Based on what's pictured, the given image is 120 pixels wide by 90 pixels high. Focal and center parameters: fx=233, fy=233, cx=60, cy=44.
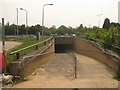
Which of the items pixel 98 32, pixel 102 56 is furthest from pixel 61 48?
pixel 102 56

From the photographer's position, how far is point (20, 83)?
Answer: 765 centimetres

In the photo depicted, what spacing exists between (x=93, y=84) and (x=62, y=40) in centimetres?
4366

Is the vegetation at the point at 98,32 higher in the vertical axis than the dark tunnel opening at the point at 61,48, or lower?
higher

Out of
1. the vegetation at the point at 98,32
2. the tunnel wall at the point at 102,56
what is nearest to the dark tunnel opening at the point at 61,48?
the vegetation at the point at 98,32

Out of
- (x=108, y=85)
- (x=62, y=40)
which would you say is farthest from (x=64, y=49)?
(x=108, y=85)

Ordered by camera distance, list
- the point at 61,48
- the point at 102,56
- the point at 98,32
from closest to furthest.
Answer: the point at 102,56 → the point at 98,32 → the point at 61,48

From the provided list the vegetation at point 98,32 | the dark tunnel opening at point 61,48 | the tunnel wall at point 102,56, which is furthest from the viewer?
the dark tunnel opening at point 61,48

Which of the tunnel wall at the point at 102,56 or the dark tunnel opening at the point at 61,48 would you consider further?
the dark tunnel opening at the point at 61,48

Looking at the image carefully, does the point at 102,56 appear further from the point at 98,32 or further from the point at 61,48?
the point at 61,48

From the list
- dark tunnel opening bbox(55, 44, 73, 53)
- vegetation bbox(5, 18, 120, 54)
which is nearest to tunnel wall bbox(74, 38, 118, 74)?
vegetation bbox(5, 18, 120, 54)

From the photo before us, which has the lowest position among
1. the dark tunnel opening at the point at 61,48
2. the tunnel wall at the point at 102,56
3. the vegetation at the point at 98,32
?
the dark tunnel opening at the point at 61,48

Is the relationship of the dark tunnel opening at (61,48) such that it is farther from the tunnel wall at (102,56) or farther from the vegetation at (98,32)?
the tunnel wall at (102,56)

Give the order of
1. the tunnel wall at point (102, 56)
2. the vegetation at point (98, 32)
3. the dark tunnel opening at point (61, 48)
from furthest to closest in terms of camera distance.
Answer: the dark tunnel opening at point (61, 48) → the vegetation at point (98, 32) → the tunnel wall at point (102, 56)

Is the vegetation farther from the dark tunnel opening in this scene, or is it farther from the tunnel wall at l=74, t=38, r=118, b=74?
the dark tunnel opening
